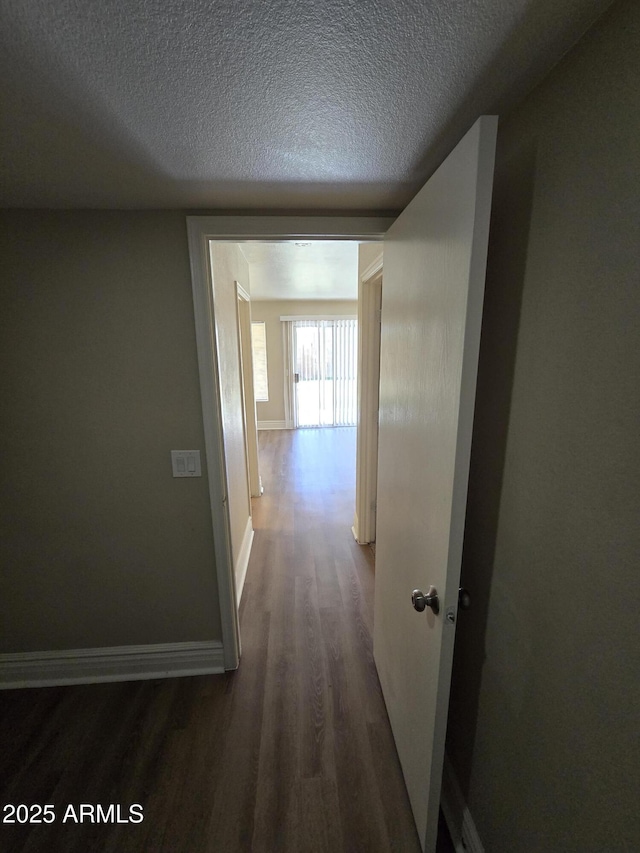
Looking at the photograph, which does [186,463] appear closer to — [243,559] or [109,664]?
[109,664]

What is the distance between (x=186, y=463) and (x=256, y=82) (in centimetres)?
126

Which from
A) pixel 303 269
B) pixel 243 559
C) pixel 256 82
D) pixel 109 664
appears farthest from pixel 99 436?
pixel 303 269

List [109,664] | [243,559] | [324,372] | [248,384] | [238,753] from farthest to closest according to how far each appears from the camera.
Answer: [324,372] → [248,384] → [243,559] → [109,664] → [238,753]

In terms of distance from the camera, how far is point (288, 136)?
0.82m

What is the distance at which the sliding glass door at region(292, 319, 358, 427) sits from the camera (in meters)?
5.97

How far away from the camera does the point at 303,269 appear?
11.1 ft

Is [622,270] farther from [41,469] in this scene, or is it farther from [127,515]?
[41,469]

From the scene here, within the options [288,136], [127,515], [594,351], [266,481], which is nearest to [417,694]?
[594,351]

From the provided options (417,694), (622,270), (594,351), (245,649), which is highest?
(622,270)

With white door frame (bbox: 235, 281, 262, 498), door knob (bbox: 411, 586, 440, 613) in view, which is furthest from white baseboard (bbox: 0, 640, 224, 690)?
white door frame (bbox: 235, 281, 262, 498)

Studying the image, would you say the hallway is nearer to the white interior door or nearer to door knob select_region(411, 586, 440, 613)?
the white interior door

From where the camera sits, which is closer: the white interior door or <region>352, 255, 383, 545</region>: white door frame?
the white interior door

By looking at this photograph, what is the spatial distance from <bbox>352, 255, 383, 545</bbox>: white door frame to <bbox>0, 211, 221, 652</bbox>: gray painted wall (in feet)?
4.55

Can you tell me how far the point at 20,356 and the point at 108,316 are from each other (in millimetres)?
385
